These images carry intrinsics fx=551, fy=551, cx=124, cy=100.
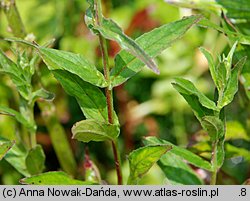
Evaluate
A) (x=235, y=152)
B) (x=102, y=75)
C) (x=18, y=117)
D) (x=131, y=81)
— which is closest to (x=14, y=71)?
(x=18, y=117)

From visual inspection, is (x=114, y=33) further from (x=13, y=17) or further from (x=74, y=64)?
(x=13, y=17)

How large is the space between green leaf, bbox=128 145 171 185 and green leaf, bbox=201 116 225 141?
8 cm

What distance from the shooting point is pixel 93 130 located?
0.97m

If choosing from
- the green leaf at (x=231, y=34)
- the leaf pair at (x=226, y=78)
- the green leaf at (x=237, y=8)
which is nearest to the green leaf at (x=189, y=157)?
the leaf pair at (x=226, y=78)

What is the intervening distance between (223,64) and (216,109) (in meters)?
0.08

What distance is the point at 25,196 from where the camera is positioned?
3.53 feet

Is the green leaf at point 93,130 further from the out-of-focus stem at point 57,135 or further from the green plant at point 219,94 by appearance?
the out-of-focus stem at point 57,135

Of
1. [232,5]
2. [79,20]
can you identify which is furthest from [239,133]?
[79,20]

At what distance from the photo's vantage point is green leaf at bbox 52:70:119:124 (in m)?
1.04

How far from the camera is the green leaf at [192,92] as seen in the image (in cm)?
98

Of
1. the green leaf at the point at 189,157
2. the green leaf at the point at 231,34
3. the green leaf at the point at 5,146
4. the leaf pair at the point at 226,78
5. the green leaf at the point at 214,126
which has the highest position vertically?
the green leaf at the point at 231,34

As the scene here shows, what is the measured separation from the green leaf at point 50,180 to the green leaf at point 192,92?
0.27 m

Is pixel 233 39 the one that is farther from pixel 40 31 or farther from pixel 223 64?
pixel 40 31

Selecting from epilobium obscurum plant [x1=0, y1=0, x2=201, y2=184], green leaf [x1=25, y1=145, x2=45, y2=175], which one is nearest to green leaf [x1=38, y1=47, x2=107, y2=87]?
epilobium obscurum plant [x1=0, y1=0, x2=201, y2=184]
